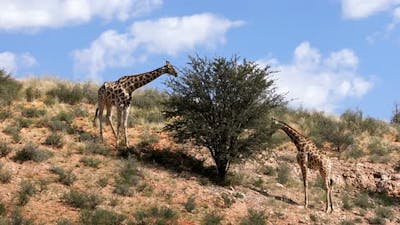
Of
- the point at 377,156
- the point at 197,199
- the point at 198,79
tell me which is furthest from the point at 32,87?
the point at 377,156

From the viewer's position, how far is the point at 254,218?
17.0 meters

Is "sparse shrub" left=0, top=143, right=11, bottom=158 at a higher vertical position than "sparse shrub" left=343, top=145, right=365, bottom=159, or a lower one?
lower

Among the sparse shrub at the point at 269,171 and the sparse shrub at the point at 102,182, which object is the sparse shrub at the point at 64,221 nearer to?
the sparse shrub at the point at 102,182

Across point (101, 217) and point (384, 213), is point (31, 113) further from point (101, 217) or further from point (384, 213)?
point (384, 213)

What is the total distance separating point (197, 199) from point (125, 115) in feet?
16.5

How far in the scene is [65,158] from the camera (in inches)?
787

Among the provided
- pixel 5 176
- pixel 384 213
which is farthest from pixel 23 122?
pixel 384 213

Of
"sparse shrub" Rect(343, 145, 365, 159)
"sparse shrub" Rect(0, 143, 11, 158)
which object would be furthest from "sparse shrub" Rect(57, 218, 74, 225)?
"sparse shrub" Rect(343, 145, 365, 159)

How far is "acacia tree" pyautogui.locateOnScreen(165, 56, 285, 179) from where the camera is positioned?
20.6m

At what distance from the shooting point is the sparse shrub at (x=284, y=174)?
22.2m

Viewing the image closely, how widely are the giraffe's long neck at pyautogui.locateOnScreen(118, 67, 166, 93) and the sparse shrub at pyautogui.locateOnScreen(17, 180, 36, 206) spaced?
623 cm

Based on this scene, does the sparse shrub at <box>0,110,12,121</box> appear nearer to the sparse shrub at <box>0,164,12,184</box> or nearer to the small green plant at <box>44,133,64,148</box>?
the small green plant at <box>44,133,64,148</box>

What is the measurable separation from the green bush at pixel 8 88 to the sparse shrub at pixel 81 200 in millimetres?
9674

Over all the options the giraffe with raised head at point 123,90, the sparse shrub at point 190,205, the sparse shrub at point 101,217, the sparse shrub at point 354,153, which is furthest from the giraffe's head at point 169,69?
the sparse shrub at point 354,153
